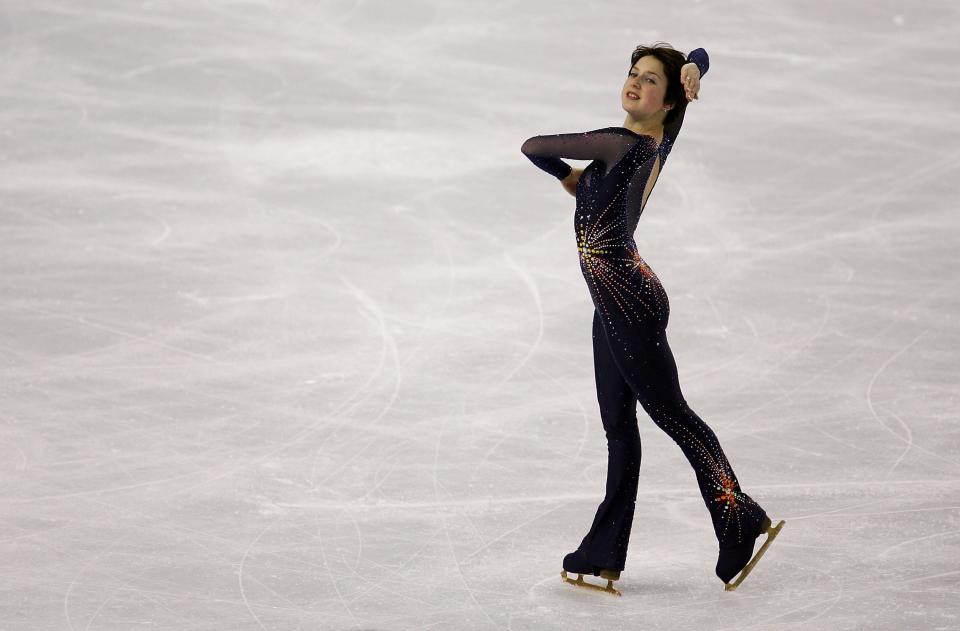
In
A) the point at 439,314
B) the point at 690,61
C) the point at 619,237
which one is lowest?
the point at 439,314

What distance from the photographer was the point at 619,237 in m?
5.12

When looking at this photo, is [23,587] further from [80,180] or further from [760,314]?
[80,180]

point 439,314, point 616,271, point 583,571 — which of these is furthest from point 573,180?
point 439,314

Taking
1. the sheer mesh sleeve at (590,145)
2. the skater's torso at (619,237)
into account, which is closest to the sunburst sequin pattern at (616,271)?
the skater's torso at (619,237)

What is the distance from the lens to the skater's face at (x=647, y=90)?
16.9 ft

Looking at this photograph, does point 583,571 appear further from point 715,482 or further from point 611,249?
point 611,249

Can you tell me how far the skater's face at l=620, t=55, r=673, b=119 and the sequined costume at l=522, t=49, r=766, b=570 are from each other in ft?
0.32

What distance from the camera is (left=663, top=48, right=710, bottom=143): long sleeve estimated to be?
16.9 ft

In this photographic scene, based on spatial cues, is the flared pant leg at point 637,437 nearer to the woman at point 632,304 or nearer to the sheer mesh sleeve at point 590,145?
the woman at point 632,304

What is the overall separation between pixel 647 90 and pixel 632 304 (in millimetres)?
754

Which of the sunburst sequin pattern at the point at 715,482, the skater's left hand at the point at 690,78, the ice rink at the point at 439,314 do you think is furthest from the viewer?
the ice rink at the point at 439,314

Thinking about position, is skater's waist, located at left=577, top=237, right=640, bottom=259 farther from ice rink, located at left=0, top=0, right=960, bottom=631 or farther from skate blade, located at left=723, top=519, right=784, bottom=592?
ice rink, located at left=0, top=0, right=960, bottom=631

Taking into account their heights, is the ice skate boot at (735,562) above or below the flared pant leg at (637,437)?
below

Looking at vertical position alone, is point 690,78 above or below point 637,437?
above
